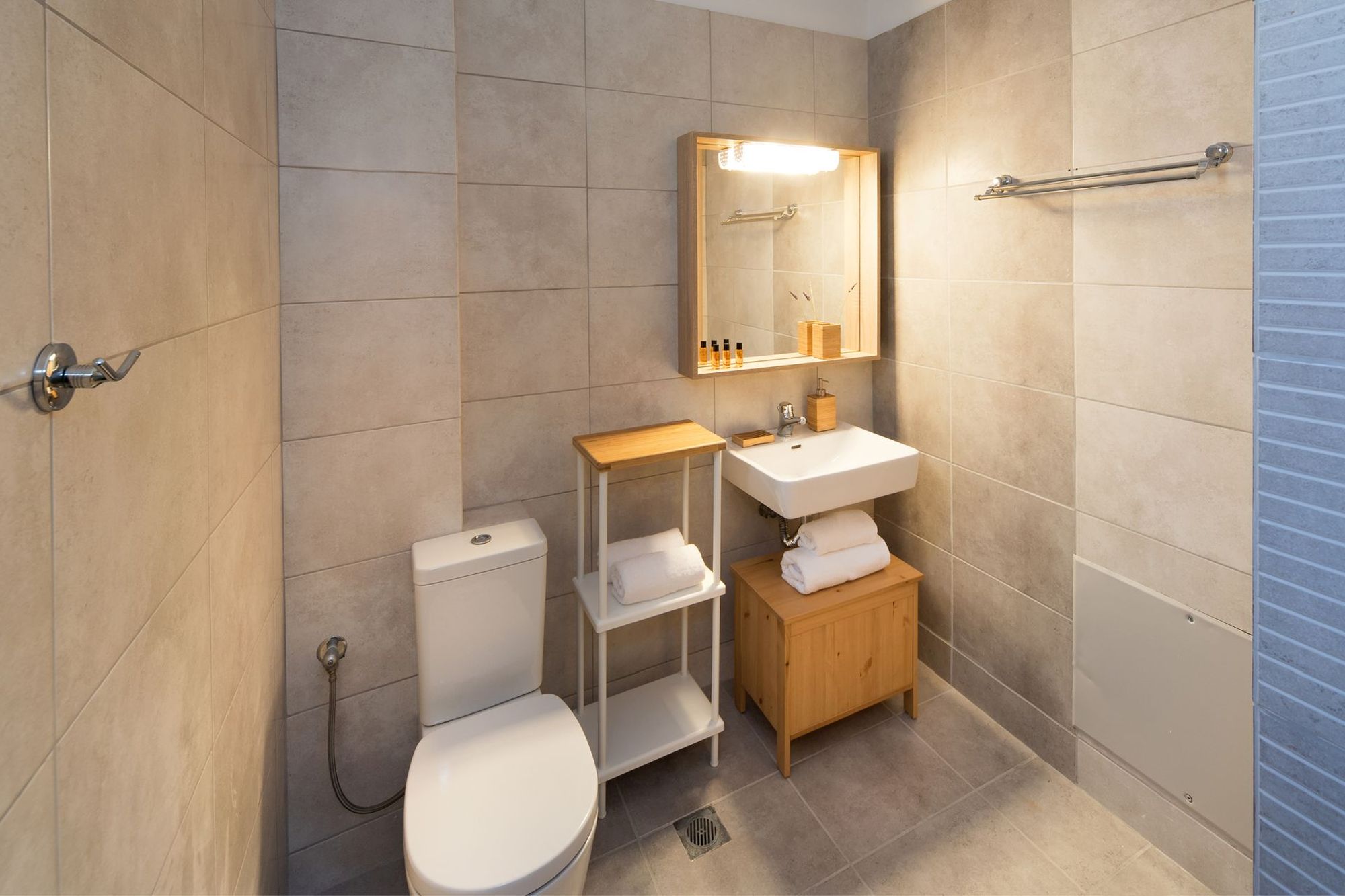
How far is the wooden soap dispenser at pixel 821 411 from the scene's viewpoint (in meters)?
2.28

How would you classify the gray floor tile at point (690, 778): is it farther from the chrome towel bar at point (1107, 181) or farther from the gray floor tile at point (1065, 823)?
the chrome towel bar at point (1107, 181)

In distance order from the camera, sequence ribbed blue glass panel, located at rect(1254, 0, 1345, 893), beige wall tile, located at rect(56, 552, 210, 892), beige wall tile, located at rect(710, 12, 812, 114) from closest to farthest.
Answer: ribbed blue glass panel, located at rect(1254, 0, 1345, 893), beige wall tile, located at rect(56, 552, 210, 892), beige wall tile, located at rect(710, 12, 812, 114)

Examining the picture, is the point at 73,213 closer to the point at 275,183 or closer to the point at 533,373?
the point at 275,183

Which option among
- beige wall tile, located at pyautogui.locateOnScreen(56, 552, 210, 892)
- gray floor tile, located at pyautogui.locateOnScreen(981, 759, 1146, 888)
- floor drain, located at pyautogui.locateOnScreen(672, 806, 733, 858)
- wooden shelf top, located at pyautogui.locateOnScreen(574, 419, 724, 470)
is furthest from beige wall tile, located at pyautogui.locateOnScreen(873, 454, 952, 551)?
beige wall tile, located at pyautogui.locateOnScreen(56, 552, 210, 892)

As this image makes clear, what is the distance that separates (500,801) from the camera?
130 cm

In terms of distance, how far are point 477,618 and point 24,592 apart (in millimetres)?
1130

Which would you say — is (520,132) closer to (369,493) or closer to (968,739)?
(369,493)

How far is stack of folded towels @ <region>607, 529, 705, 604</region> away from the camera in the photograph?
1734 millimetres

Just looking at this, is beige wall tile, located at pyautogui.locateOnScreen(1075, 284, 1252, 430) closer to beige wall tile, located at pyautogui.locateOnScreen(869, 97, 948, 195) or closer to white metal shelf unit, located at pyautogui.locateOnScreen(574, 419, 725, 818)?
beige wall tile, located at pyautogui.locateOnScreen(869, 97, 948, 195)

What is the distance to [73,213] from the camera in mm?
568

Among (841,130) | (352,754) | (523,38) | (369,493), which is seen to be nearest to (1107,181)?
(841,130)

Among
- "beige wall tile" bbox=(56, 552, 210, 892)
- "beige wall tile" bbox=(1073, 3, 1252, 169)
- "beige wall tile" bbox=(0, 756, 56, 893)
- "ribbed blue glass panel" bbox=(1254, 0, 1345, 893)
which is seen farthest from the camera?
"beige wall tile" bbox=(1073, 3, 1252, 169)

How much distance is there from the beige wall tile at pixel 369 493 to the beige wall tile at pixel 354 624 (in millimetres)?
41

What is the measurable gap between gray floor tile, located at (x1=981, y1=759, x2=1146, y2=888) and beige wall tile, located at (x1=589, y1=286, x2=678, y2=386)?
1.64m
